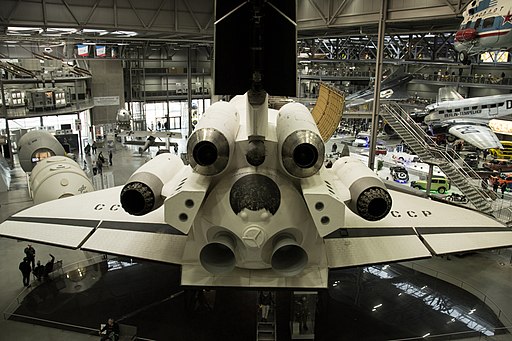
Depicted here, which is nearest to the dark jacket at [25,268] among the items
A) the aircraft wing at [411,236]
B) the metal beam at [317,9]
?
the aircraft wing at [411,236]

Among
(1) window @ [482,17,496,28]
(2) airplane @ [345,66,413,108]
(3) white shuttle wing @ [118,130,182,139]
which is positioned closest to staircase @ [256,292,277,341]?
(1) window @ [482,17,496,28]

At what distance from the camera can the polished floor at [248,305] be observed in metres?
10.9

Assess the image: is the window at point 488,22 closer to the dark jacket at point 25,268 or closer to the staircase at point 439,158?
the staircase at point 439,158

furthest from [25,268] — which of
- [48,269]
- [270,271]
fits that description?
[270,271]

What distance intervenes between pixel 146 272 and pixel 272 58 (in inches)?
389

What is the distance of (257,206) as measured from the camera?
8.00 m

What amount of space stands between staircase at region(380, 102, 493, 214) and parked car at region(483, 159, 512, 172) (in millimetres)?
7363

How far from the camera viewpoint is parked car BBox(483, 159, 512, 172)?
26766 mm

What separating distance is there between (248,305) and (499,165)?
2226 cm

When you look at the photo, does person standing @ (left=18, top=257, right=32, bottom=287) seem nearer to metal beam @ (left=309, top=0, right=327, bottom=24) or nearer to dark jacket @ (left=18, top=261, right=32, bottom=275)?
dark jacket @ (left=18, top=261, right=32, bottom=275)

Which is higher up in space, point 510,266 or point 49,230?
point 49,230

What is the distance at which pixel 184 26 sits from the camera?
2330 centimetres

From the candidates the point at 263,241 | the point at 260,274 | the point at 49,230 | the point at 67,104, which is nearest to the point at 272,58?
the point at 263,241

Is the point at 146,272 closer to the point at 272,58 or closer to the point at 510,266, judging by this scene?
the point at 272,58
